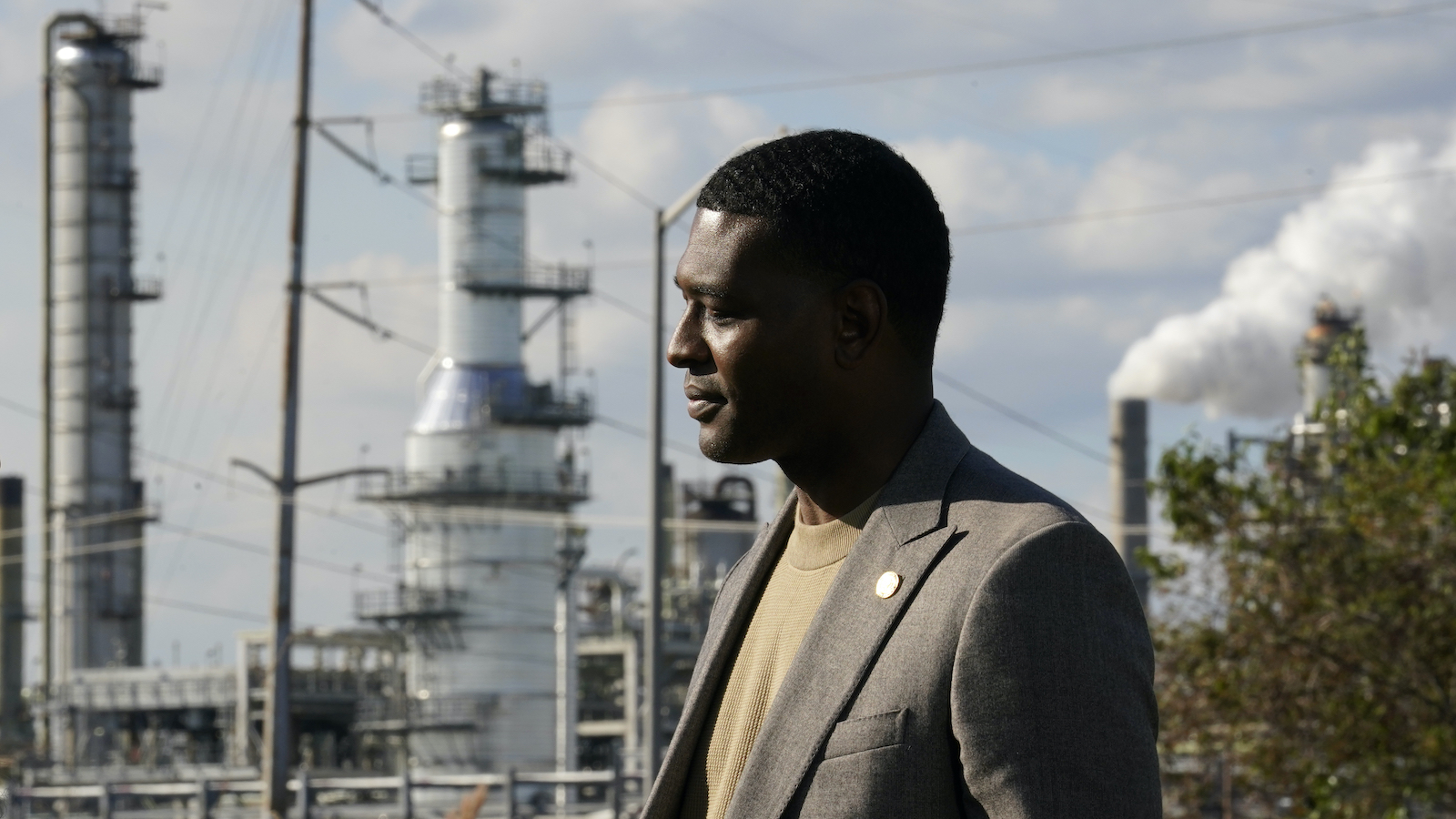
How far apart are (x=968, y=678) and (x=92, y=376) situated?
58145mm

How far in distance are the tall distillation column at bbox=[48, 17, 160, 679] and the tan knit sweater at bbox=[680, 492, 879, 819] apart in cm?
5622

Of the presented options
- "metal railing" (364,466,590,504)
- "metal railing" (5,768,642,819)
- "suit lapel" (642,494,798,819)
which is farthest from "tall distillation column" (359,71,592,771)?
"suit lapel" (642,494,798,819)

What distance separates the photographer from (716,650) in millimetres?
3037

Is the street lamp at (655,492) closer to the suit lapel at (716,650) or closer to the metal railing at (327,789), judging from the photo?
the metal railing at (327,789)

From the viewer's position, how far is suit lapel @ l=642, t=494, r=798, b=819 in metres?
2.92

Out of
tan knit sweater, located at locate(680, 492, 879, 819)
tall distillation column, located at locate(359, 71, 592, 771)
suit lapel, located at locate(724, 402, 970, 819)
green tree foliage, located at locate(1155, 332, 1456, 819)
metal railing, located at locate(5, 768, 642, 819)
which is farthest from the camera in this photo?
tall distillation column, located at locate(359, 71, 592, 771)

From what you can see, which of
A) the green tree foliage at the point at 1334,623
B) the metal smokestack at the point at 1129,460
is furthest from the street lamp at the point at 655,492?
the metal smokestack at the point at 1129,460

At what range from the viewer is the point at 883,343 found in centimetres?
276

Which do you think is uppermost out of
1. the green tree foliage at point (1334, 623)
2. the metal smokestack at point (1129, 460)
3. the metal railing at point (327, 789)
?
the metal smokestack at point (1129, 460)

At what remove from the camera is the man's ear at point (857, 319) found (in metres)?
2.72

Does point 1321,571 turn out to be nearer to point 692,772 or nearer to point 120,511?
point 692,772

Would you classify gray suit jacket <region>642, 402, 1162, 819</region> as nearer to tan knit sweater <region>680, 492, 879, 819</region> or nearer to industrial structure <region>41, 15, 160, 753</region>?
tan knit sweater <region>680, 492, 879, 819</region>

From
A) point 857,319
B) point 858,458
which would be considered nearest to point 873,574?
point 858,458

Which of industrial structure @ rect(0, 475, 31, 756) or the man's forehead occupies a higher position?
the man's forehead
